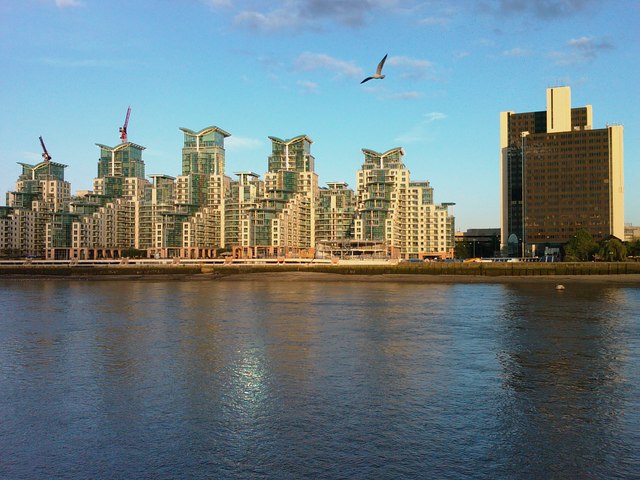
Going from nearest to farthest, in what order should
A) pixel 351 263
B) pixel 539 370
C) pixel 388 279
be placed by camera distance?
pixel 539 370 → pixel 388 279 → pixel 351 263

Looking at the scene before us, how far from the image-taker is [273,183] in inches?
7771

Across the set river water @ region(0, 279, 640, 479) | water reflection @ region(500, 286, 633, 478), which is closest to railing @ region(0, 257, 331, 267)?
river water @ region(0, 279, 640, 479)

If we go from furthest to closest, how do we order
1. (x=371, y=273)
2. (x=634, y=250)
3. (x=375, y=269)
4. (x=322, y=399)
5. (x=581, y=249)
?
(x=634, y=250)
(x=581, y=249)
(x=375, y=269)
(x=371, y=273)
(x=322, y=399)

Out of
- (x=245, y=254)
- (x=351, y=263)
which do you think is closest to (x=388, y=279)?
(x=351, y=263)

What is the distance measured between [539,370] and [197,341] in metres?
21.6

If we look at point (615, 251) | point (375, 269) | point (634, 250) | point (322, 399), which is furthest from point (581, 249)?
point (322, 399)

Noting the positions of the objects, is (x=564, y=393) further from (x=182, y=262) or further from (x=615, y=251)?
(x=182, y=262)

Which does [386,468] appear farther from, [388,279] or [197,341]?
[388,279]

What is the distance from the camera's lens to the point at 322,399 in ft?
77.2

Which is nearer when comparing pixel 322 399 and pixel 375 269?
pixel 322 399

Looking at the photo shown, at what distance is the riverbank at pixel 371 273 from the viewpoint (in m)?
116

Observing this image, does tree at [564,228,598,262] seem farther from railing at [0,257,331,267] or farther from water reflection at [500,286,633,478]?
water reflection at [500,286,633,478]

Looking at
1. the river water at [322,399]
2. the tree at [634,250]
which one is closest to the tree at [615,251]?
the tree at [634,250]

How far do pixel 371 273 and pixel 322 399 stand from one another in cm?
11040
